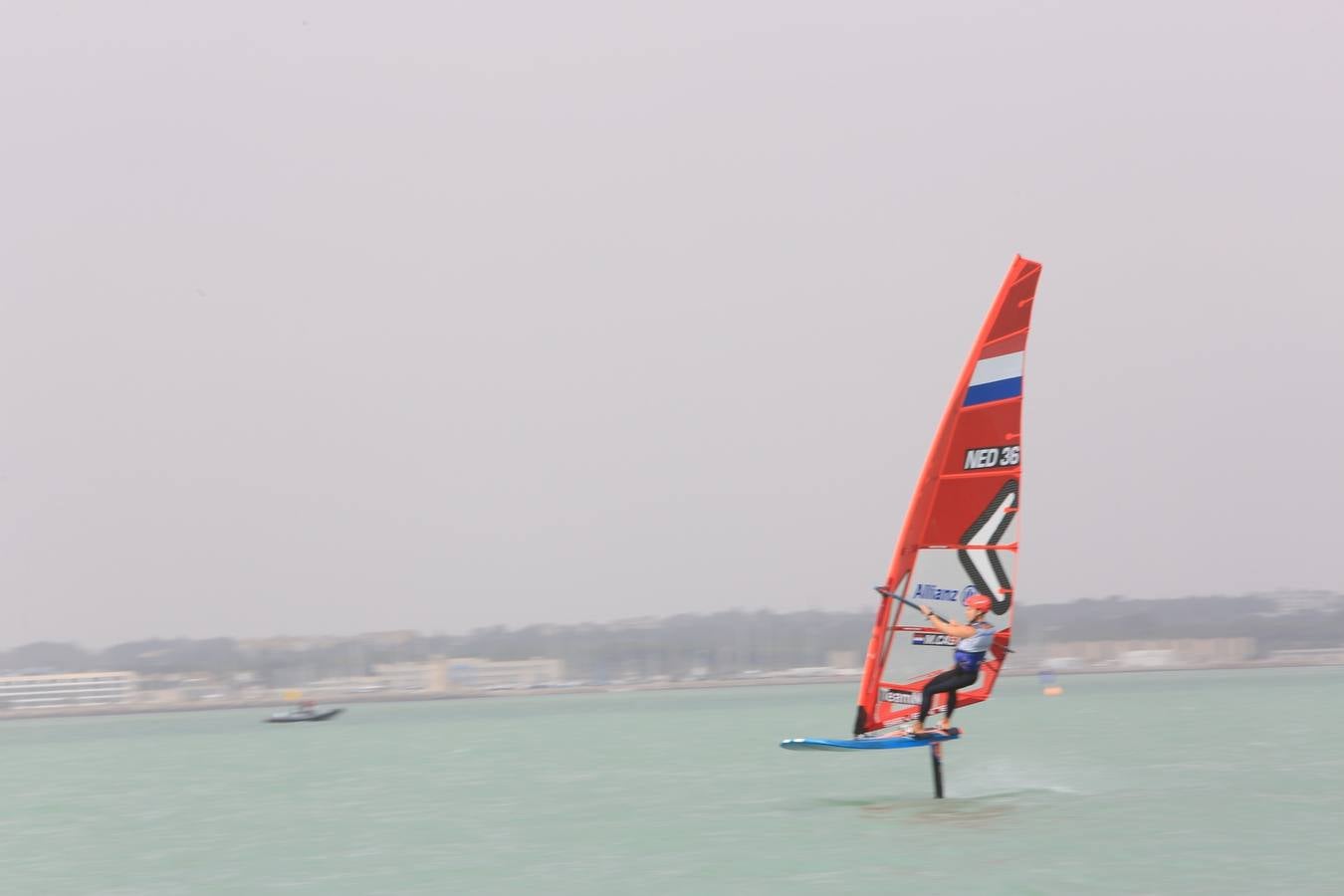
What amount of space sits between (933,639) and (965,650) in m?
0.48

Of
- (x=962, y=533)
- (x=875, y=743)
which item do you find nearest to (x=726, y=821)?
(x=875, y=743)

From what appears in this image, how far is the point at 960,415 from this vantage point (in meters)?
20.3

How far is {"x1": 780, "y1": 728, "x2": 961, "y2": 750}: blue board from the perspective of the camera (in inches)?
766

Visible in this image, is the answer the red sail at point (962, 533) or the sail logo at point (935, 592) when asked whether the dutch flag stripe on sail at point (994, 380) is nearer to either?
the red sail at point (962, 533)

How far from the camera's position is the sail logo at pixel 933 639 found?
19906 millimetres

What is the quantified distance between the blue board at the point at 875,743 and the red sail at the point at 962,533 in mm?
303

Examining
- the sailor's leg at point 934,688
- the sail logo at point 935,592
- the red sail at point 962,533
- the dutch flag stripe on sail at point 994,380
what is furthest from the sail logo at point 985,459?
the sailor's leg at point 934,688

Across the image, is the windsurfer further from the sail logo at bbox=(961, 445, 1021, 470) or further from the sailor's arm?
the sail logo at bbox=(961, 445, 1021, 470)

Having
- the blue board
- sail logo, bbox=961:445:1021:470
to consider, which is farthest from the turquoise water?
sail logo, bbox=961:445:1021:470

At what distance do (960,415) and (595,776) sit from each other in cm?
2532

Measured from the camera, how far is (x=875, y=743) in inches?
782

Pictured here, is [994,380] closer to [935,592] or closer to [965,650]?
[935,592]

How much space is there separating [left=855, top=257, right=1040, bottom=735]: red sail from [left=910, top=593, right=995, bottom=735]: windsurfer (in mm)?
167

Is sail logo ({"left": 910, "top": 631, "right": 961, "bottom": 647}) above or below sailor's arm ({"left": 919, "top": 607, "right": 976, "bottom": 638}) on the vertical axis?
below
